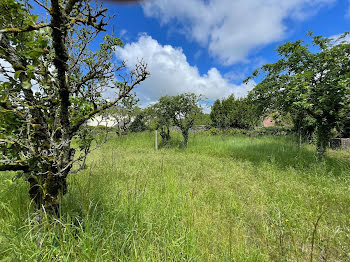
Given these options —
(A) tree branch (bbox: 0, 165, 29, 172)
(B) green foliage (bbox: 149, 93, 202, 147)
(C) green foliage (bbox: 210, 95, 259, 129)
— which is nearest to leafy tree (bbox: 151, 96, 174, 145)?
(B) green foliage (bbox: 149, 93, 202, 147)

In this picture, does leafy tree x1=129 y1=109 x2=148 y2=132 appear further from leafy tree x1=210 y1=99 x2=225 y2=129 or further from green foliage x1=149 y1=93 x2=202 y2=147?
leafy tree x1=210 y1=99 x2=225 y2=129

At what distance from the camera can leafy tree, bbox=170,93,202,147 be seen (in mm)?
8242

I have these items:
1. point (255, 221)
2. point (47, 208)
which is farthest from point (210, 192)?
point (47, 208)

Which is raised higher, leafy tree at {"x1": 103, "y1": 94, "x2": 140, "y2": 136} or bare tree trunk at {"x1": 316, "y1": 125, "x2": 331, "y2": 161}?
leafy tree at {"x1": 103, "y1": 94, "x2": 140, "y2": 136}

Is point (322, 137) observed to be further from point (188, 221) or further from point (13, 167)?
point (13, 167)

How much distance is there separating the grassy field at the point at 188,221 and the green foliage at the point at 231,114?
13.0m

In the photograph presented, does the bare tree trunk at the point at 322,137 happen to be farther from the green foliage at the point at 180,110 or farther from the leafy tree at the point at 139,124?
the leafy tree at the point at 139,124

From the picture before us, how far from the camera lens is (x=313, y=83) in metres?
4.52

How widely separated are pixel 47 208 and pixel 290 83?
569 cm

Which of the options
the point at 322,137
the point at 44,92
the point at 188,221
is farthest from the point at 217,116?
the point at 44,92

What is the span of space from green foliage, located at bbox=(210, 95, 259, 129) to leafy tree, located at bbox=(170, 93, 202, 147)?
27.9 ft

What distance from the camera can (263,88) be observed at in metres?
4.87

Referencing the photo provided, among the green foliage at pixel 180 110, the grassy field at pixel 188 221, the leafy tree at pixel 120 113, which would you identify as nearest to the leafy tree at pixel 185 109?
the green foliage at pixel 180 110

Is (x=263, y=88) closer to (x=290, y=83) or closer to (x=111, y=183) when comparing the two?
(x=290, y=83)
